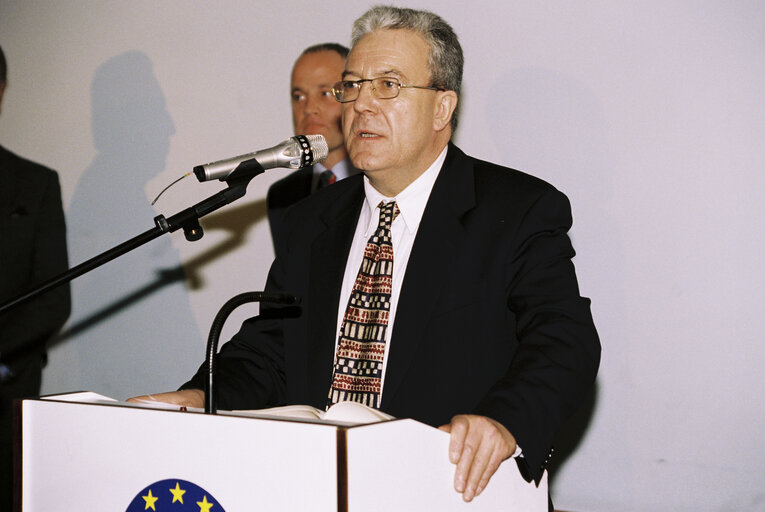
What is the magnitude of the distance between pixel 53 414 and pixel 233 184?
594 millimetres

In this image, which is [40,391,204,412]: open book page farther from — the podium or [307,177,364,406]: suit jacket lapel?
[307,177,364,406]: suit jacket lapel

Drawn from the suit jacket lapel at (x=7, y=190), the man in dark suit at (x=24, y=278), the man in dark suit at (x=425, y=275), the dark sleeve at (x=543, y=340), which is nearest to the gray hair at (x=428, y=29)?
the man in dark suit at (x=425, y=275)

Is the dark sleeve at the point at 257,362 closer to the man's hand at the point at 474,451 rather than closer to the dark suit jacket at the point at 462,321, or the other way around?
the dark suit jacket at the point at 462,321

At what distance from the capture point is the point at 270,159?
1.77 m

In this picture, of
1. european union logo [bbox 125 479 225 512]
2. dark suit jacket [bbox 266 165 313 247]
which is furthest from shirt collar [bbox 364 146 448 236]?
dark suit jacket [bbox 266 165 313 247]

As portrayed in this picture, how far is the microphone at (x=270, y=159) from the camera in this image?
171 cm

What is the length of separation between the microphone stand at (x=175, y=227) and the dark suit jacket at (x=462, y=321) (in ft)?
1.26

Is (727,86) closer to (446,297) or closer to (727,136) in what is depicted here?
(727,136)

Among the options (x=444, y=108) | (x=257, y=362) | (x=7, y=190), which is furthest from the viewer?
(x=7, y=190)

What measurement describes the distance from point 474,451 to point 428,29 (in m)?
1.30

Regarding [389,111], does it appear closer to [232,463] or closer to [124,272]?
[232,463]

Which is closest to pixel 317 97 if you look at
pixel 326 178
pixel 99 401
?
pixel 326 178

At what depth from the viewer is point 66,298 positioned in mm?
4066

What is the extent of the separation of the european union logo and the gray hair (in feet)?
4.43
